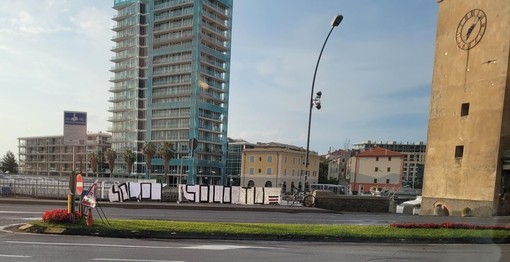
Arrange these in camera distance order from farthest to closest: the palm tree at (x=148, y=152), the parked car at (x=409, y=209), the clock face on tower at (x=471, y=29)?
1. the palm tree at (x=148, y=152)
2. the parked car at (x=409, y=209)
3. the clock face on tower at (x=471, y=29)

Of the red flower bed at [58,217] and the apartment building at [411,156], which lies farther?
the apartment building at [411,156]

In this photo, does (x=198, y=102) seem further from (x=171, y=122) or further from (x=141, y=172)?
(x=141, y=172)

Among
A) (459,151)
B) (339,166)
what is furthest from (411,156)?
(459,151)

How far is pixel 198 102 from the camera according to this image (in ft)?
324

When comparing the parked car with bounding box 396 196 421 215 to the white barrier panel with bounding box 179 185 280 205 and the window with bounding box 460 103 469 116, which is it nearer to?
the window with bounding box 460 103 469 116

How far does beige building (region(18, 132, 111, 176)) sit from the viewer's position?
134500 millimetres

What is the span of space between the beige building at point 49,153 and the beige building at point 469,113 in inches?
4641

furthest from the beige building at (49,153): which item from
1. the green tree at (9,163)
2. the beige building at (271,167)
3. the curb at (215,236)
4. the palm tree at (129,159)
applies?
the curb at (215,236)

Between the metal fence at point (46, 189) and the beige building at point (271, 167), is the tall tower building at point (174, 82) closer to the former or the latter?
the beige building at point (271, 167)

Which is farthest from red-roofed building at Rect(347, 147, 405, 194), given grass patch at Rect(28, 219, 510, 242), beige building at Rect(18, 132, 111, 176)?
grass patch at Rect(28, 219, 510, 242)

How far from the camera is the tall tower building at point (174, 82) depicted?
326ft

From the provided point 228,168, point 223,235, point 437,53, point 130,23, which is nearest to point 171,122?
point 228,168

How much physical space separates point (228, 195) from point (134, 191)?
576 cm

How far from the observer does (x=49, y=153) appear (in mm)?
141125
